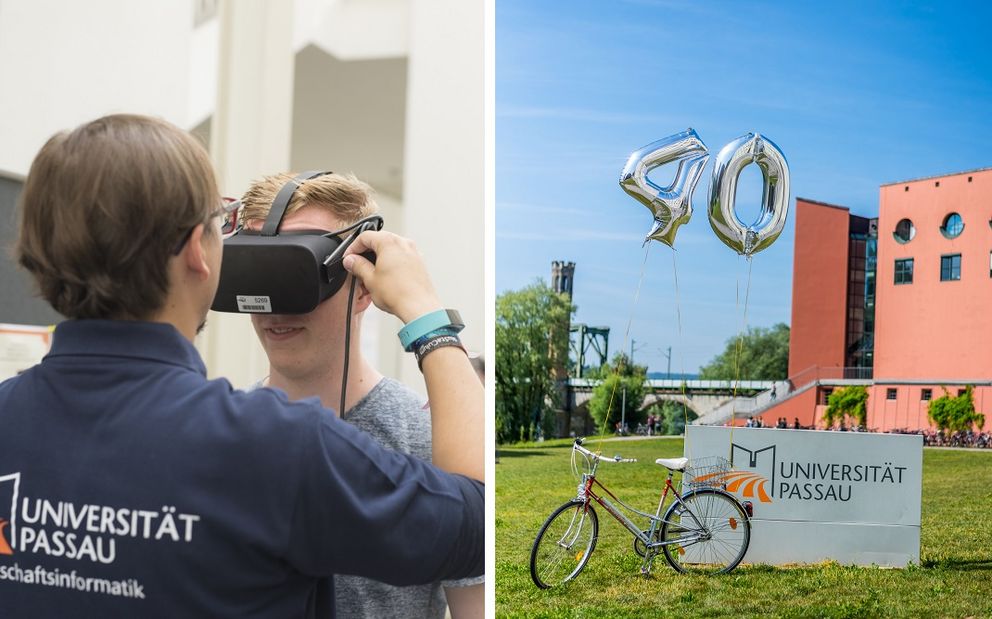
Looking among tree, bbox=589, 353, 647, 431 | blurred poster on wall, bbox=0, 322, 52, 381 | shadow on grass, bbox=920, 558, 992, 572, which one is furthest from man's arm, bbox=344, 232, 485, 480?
shadow on grass, bbox=920, 558, 992, 572

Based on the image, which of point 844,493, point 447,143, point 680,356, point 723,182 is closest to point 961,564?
point 844,493

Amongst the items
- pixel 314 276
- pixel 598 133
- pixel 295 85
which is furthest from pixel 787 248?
pixel 314 276

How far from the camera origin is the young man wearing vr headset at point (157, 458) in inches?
26.9

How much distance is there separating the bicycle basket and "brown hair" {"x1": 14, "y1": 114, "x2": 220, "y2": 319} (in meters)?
2.70

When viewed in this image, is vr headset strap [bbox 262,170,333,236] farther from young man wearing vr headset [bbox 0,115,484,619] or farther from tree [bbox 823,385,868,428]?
tree [bbox 823,385,868,428]

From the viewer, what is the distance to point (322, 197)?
3.35ft

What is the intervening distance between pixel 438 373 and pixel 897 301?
2949mm

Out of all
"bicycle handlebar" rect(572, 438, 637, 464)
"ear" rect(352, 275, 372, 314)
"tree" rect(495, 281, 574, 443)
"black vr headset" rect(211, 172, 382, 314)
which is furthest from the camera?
"tree" rect(495, 281, 574, 443)

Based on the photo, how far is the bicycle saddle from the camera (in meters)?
3.19

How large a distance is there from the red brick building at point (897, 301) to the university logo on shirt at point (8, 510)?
288 cm

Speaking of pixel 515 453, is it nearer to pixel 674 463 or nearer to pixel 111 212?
pixel 674 463

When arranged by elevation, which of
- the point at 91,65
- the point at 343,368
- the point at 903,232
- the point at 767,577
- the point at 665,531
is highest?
the point at 91,65

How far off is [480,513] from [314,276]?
305mm

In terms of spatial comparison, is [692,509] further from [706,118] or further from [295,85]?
[295,85]
